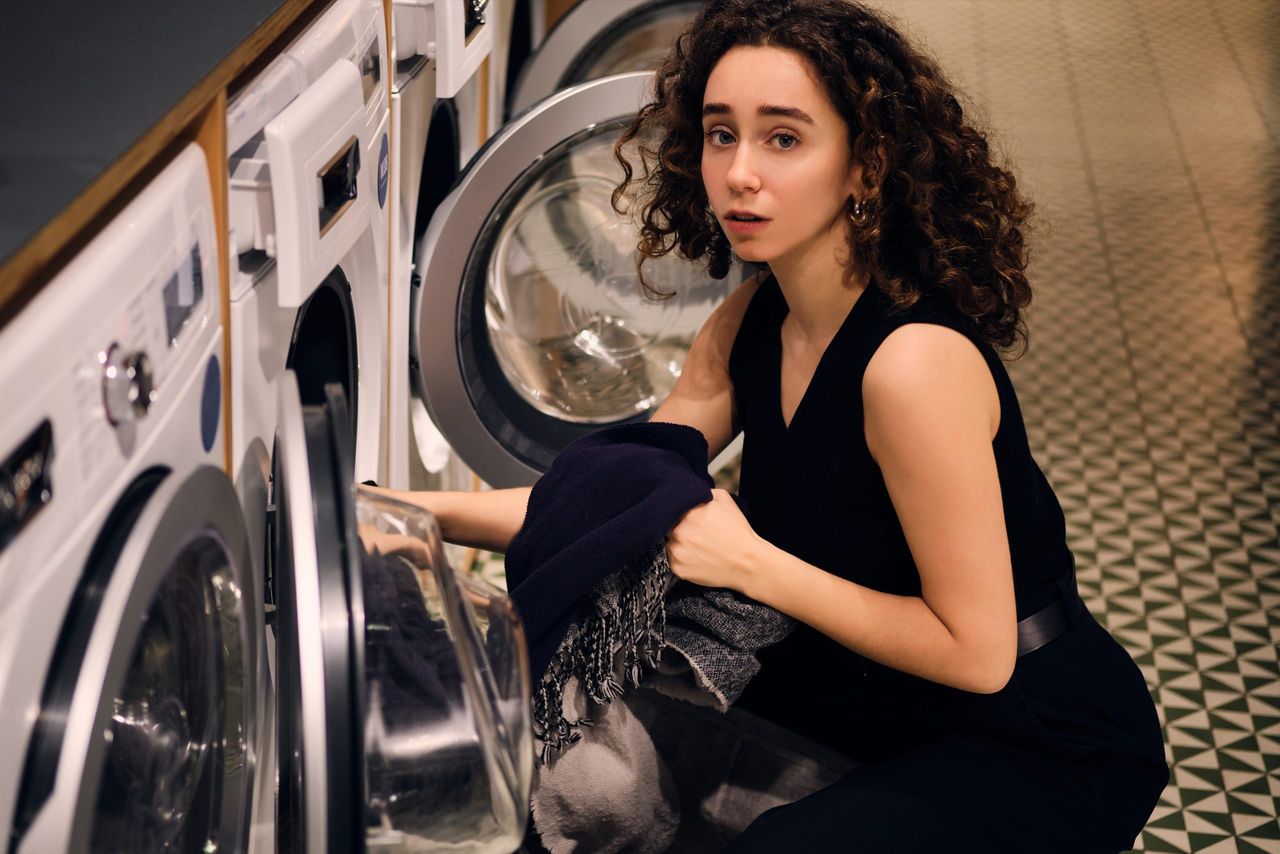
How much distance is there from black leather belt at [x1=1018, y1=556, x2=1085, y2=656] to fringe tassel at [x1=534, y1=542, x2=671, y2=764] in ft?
1.15

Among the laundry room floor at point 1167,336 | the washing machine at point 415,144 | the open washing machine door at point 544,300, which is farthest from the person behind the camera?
the laundry room floor at point 1167,336

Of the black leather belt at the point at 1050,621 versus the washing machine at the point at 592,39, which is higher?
the washing machine at the point at 592,39

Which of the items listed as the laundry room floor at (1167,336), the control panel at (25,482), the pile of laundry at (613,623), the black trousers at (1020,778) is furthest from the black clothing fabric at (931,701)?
the control panel at (25,482)

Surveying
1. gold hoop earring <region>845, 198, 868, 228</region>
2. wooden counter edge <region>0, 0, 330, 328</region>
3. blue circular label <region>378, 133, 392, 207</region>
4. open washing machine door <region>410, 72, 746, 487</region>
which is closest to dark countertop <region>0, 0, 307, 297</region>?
wooden counter edge <region>0, 0, 330, 328</region>

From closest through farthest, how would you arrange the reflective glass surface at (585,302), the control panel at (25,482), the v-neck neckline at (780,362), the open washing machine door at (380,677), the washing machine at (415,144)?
the control panel at (25,482) → the open washing machine door at (380,677) → the v-neck neckline at (780,362) → the washing machine at (415,144) → the reflective glass surface at (585,302)

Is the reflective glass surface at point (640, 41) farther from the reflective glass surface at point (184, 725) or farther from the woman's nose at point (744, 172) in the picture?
the reflective glass surface at point (184, 725)

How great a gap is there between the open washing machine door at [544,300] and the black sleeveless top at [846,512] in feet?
1.62

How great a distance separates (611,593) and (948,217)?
48cm

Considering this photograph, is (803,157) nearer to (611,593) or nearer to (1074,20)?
(611,593)

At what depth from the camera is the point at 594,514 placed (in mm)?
1209

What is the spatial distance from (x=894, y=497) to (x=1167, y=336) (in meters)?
2.14

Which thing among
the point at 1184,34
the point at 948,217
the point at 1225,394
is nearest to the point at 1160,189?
the point at 1184,34

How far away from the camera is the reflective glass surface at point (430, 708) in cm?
90

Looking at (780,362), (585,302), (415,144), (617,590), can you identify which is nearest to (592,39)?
(585,302)
